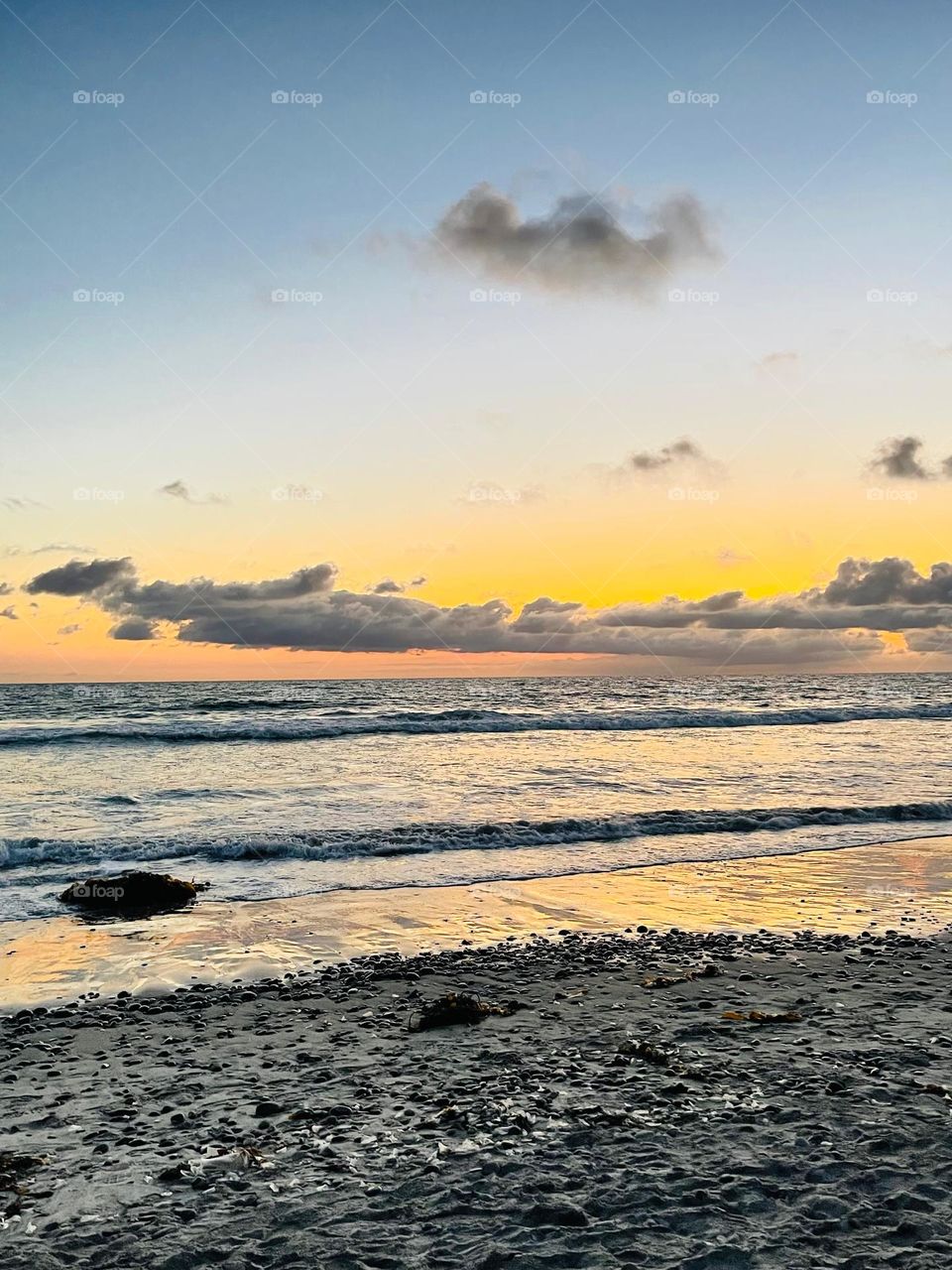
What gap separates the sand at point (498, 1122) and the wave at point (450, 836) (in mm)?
8325

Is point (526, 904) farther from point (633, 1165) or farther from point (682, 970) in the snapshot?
point (633, 1165)

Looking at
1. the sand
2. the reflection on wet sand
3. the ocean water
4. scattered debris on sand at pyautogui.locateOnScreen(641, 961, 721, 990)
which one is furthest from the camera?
the ocean water

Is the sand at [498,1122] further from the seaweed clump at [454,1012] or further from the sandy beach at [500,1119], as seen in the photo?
the seaweed clump at [454,1012]

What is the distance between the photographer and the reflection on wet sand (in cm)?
1081

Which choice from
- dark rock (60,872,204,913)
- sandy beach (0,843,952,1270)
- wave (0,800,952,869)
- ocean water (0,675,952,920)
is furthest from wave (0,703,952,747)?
sandy beach (0,843,952,1270)

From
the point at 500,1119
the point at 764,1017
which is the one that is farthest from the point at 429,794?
the point at 500,1119

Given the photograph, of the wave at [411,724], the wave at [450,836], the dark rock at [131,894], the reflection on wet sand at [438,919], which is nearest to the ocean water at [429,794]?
the wave at [450,836]

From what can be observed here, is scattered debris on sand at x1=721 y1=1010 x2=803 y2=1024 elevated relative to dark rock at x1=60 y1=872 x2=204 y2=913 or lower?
elevated

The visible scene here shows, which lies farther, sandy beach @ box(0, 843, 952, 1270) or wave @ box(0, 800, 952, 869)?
wave @ box(0, 800, 952, 869)

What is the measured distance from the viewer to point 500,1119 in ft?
21.2

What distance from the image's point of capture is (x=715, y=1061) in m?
7.48

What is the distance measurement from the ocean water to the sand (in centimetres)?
621

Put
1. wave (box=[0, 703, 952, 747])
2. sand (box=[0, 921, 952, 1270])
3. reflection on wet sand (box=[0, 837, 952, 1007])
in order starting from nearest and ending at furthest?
sand (box=[0, 921, 952, 1270]), reflection on wet sand (box=[0, 837, 952, 1007]), wave (box=[0, 703, 952, 747])

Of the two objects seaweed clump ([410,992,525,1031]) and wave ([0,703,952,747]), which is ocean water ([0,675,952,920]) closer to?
wave ([0,703,952,747])
